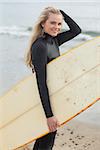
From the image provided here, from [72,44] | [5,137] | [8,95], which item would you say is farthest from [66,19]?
[72,44]

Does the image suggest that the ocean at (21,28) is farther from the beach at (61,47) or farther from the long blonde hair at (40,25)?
the long blonde hair at (40,25)

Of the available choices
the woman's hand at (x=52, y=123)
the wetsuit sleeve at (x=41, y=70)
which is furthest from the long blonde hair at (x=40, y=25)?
the woman's hand at (x=52, y=123)

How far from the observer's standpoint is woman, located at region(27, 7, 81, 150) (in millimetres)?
1575

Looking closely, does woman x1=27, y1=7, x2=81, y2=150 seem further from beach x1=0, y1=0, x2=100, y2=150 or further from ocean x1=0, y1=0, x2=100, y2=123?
ocean x1=0, y1=0, x2=100, y2=123

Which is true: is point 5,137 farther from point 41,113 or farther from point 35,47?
point 35,47

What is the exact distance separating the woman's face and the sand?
106 cm

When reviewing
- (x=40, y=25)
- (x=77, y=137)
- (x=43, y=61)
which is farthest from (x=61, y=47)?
(x=43, y=61)

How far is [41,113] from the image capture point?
1.88m

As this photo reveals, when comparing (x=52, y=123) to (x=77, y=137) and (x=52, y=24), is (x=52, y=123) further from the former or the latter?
(x=77, y=137)

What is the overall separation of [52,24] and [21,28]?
1.70 metres

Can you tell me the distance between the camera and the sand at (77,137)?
8.12 feet

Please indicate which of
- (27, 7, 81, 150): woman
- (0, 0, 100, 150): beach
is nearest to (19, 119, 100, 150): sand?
(0, 0, 100, 150): beach

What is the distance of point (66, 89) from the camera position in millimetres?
1845

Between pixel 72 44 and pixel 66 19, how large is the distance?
1279mm
